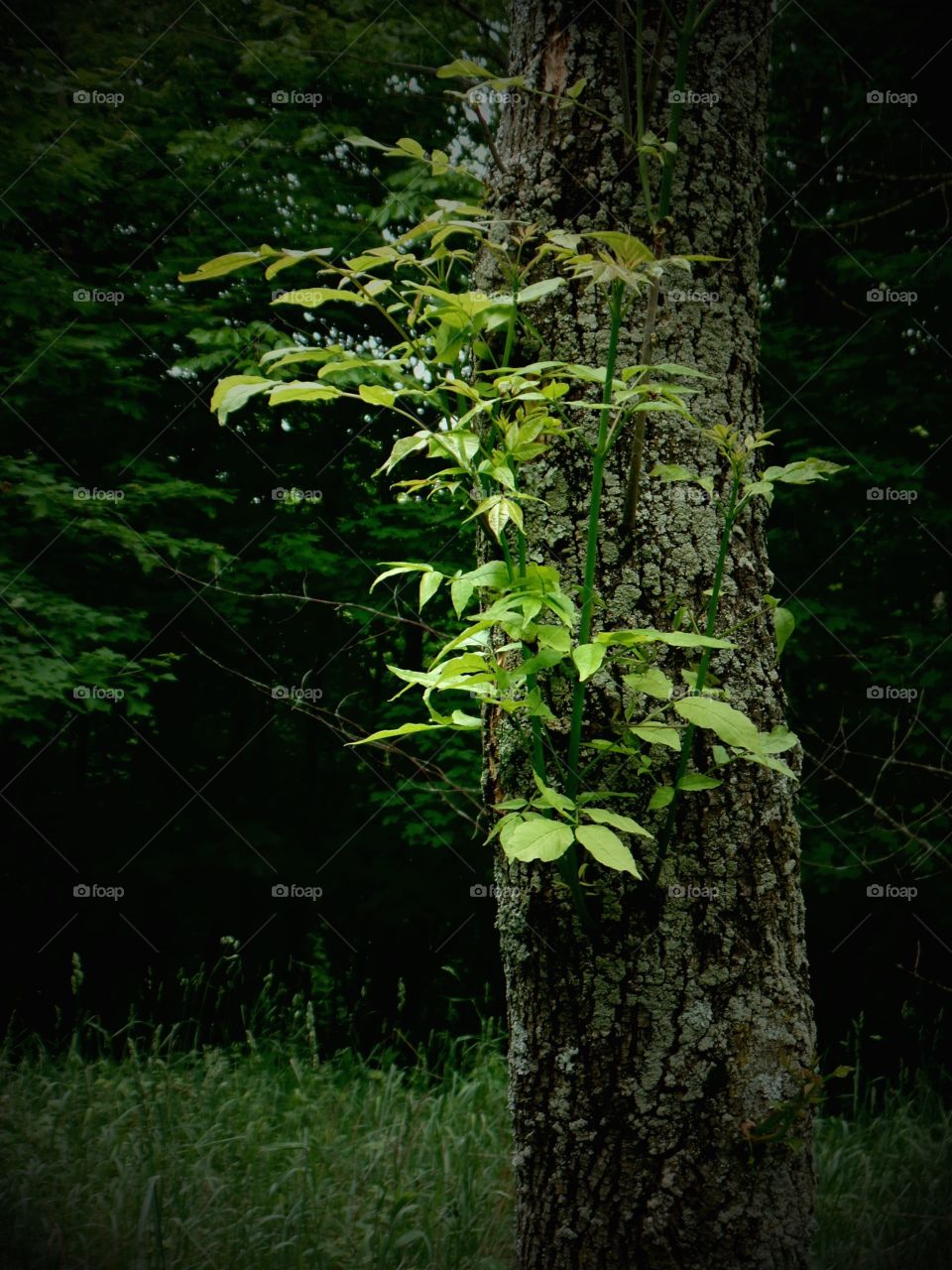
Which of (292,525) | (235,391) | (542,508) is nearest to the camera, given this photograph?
(235,391)

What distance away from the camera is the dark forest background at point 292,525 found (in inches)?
162

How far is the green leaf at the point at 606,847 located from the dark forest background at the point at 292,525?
2912 mm

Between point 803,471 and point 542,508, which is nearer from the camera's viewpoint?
point 803,471

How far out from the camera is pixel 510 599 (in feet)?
3.45

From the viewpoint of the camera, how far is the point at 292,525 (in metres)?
5.19

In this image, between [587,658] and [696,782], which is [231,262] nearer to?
[587,658]

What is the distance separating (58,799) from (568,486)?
4.94m

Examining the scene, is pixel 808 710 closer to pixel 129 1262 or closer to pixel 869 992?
pixel 869 992

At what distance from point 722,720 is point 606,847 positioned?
218mm

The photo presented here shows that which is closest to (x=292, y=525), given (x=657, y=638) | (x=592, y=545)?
(x=592, y=545)

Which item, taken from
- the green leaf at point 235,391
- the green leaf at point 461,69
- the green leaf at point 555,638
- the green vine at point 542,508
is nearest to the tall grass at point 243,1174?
the green vine at point 542,508

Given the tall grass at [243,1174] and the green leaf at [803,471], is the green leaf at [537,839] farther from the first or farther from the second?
the tall grass at [243,1174]

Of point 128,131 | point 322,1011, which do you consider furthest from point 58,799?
point 128,131

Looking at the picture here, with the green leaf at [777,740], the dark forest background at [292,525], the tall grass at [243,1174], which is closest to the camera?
the green leaf at [777,740]
